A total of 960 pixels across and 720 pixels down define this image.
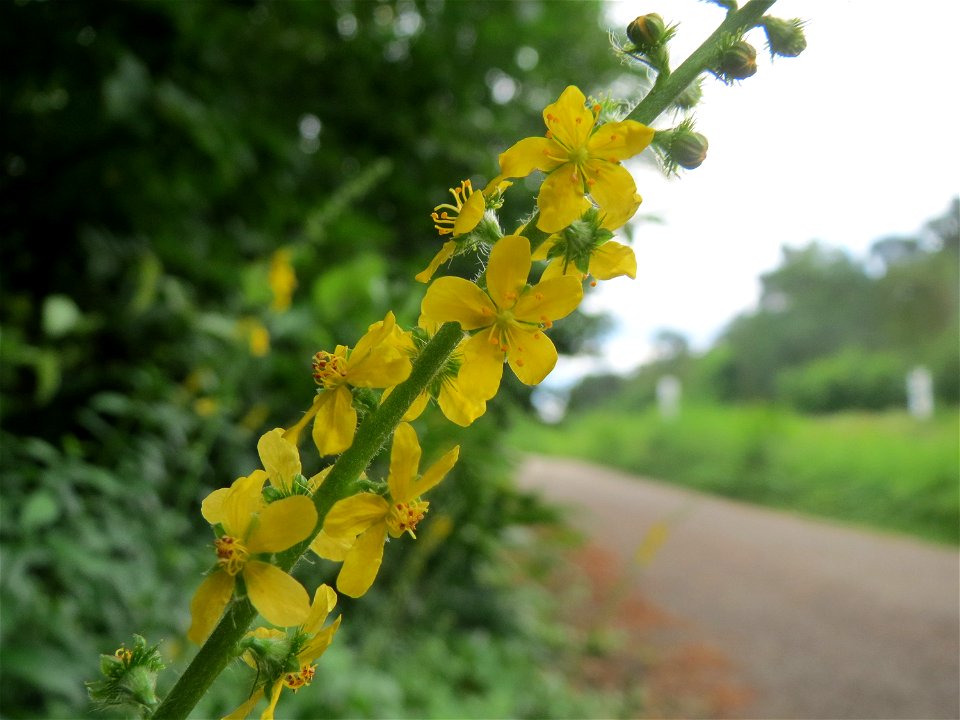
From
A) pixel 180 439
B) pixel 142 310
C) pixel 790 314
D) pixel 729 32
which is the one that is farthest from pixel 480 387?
pixel 790 314

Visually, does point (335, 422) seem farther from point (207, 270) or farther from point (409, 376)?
point (207, 270)

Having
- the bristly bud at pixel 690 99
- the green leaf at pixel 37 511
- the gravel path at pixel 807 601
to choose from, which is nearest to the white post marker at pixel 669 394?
the gravel path at pixel 807 601

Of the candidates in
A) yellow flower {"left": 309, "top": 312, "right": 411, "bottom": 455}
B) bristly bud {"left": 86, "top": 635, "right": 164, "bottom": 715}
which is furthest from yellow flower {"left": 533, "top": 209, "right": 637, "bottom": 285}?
bristly bud {"left": 86, "top": 635, "right": 164, "bottom": 715}

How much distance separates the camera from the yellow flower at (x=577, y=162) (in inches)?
16.4

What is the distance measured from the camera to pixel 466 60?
9.96 feet

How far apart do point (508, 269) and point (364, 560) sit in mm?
183

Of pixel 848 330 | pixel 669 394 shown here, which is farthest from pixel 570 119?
pixel 669 394

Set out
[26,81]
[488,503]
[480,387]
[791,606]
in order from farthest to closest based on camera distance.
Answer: [791,606] < [488,503] < [26,81] < [480,387]

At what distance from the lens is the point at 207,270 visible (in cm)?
264

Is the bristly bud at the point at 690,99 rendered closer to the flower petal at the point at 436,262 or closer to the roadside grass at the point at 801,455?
the flower petal at the point at 436,262

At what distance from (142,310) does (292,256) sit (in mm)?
516

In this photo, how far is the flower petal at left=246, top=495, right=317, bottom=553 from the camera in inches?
14.6

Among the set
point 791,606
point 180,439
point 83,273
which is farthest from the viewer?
point 791,606

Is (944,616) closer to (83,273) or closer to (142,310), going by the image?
(142,310)
